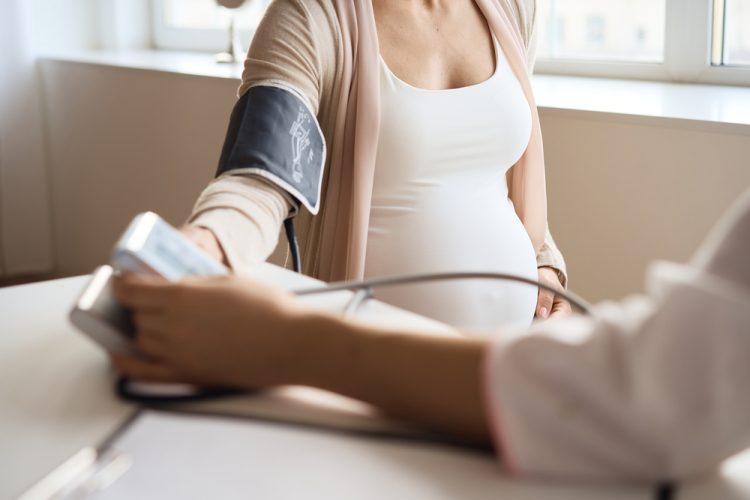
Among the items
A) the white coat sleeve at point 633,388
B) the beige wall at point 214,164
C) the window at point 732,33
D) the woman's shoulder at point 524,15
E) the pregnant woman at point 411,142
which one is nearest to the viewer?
the white coat sleeve at point 633,388

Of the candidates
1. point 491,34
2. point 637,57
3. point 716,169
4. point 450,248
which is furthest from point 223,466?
point 637,57

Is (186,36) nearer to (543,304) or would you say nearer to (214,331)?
(543,304)

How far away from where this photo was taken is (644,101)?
1882 mm

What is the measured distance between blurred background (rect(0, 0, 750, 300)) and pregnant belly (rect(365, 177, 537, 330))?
17.8 inches

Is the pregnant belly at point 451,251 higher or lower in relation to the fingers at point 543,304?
higher

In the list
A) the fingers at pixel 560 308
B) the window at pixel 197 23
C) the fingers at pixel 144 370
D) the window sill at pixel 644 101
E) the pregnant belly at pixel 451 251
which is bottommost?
the fingers at pixel 560 308

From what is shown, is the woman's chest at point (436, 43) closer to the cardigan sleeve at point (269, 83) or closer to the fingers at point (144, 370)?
the cardigan sleeve at point (269, 83)

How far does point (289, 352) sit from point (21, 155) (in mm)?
2685

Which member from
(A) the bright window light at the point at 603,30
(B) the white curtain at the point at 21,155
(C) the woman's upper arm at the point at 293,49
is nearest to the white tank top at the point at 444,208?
(C) the woman's upper arm at the point at 293,49

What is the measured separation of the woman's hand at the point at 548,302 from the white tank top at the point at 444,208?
0.18ft

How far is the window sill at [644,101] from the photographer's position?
166cm

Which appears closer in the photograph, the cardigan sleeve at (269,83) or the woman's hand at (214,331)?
the woman's hand at (214,331)

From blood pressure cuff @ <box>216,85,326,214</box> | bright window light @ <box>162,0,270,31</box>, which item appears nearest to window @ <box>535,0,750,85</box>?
bright window light @ <box>162,0,270,31</box>

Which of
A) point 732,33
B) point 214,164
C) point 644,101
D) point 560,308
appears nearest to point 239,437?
point 560,308
